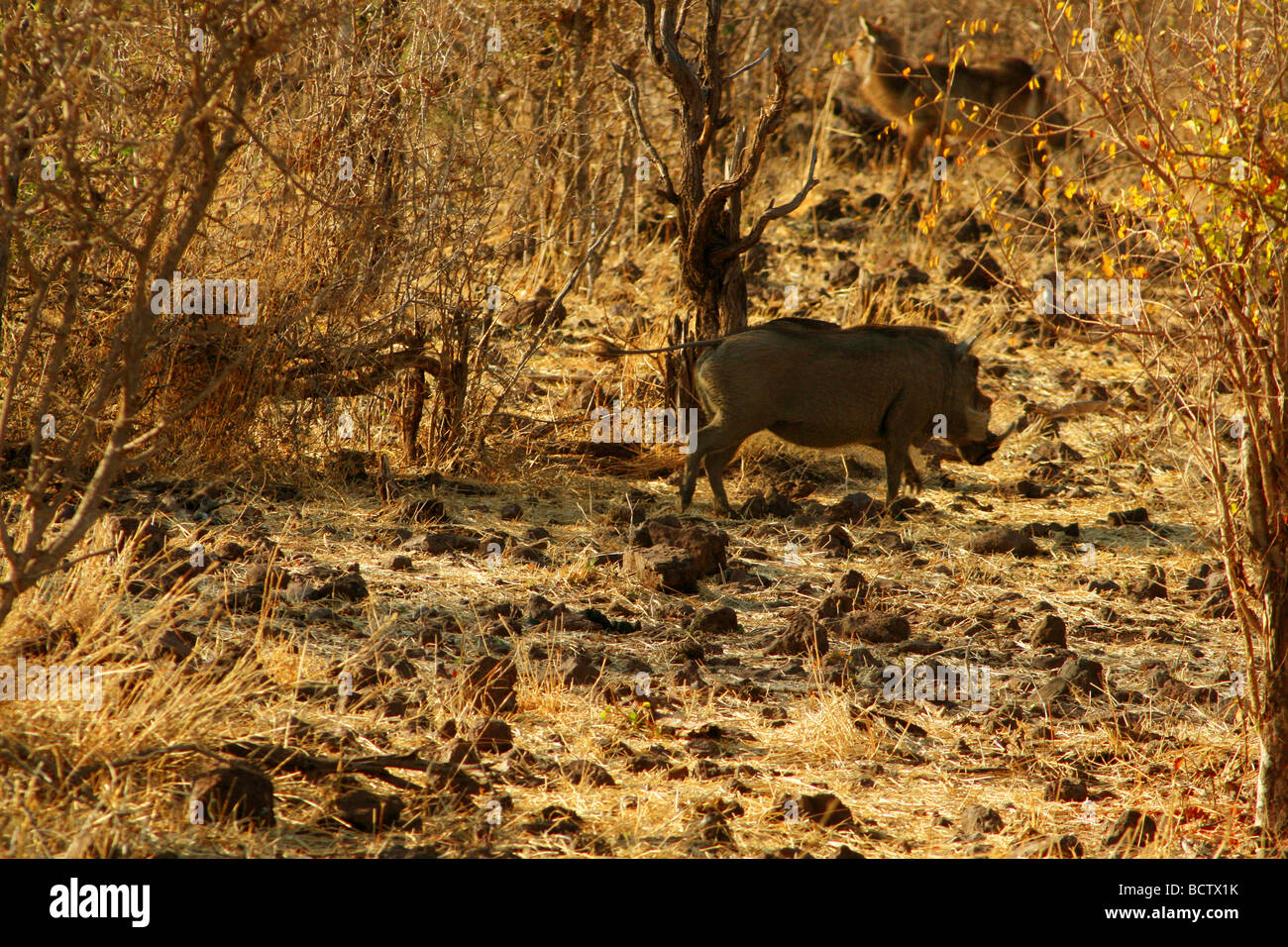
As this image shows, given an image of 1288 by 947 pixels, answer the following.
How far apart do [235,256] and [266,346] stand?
1.49 feet

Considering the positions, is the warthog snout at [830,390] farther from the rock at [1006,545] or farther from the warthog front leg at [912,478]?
the rock at [1006,545]

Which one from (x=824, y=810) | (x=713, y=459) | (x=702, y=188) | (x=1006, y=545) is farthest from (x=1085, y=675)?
(x=702, y=188)

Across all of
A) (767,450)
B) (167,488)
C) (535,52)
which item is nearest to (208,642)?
(167,488)

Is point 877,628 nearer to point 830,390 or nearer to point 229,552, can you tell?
point 830,390

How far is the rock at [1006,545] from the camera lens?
6445 millimetres

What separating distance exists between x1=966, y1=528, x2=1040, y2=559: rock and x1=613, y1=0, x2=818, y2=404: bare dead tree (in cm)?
176

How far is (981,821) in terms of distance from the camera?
3.76m

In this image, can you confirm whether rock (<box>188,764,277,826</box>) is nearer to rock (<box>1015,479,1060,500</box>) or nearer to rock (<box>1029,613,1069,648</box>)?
rock (<box>1029,613,1069,648</box>)

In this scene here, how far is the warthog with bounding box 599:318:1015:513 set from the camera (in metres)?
6.82

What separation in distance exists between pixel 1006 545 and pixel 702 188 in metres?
2.42

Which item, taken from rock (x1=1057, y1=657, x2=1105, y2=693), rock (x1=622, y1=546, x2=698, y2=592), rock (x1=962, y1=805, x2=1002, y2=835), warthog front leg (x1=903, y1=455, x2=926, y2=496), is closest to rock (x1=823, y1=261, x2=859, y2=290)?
warthog front leg (x1=903, y1=455, x2=926, y2=496)

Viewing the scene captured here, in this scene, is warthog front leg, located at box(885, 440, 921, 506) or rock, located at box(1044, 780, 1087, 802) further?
warthog front leg, located at box(885, 440, 921, 506)

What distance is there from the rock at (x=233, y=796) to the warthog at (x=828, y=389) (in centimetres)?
374
